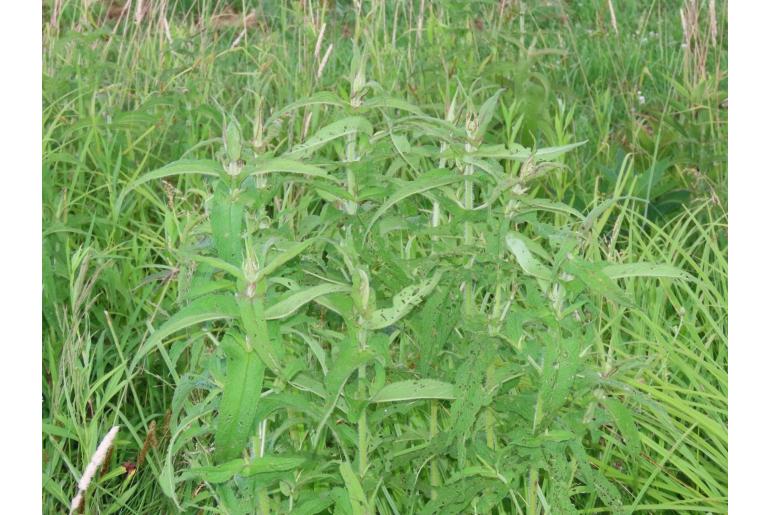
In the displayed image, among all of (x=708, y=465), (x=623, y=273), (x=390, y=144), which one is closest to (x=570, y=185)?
(x=708, y=465)

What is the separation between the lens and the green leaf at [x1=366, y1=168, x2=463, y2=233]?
135 cm

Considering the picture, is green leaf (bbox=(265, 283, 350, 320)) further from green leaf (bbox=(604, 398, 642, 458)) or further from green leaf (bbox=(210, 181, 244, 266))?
green leaf (bbox=(604, 398, 642, 458))

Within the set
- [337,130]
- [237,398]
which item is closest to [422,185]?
[337,130]

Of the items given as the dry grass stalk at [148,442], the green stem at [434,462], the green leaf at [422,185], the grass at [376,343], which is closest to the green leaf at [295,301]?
the grass at [376,343]

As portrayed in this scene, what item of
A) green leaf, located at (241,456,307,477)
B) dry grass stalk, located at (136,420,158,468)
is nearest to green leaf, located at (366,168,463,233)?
green leaf, located at (241,456,307,477)

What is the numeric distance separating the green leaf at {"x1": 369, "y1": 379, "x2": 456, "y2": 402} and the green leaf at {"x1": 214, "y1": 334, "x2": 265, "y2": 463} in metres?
0.18

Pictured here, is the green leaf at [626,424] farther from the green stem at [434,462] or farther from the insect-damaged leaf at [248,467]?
the insect-damaged leaf at [248,467]

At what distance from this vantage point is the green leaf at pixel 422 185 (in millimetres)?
1352

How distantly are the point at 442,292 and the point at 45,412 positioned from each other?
1018 mm

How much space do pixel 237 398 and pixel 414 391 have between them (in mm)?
248

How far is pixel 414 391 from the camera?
1.36m

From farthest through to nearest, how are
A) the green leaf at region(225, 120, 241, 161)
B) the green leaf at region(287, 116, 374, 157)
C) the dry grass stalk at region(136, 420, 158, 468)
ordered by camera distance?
the dry grass stalk at region(136, 420, 158, 468), the green leaf at region(287, 116, 374, 157), the green leaf at region(225, 120, 241, 161)

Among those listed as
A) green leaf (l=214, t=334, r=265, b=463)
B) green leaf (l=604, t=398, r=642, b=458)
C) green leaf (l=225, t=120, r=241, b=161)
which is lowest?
green leaf (l=604, t=398, r=642, b=458)

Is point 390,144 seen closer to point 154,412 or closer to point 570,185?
point 154,412
